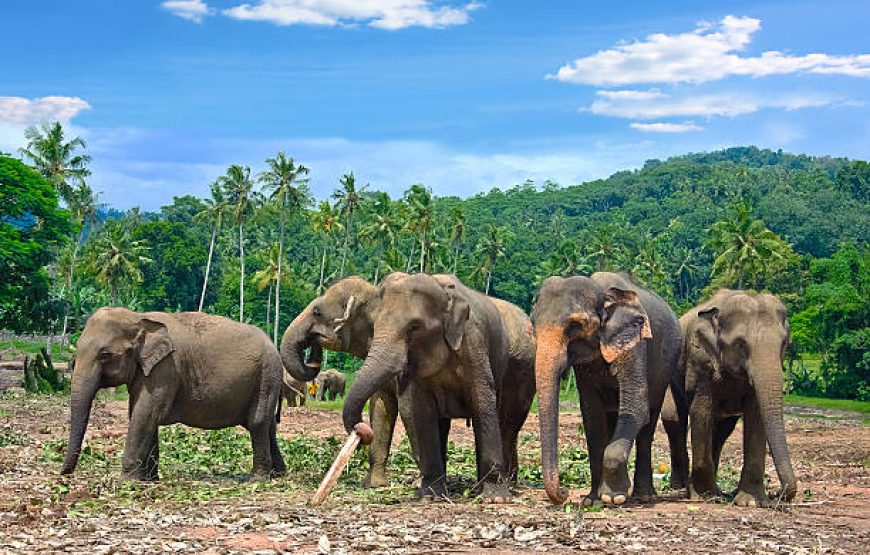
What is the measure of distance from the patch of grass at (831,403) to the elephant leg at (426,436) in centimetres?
4668

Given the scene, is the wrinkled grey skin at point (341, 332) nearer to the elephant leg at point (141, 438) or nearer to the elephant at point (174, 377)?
the elephant at point (174, 377)

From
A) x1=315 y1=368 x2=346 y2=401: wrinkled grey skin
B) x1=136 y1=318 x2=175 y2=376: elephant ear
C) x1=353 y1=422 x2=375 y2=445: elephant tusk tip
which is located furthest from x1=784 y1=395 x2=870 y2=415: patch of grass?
x1=353 y1=422 x2=375 y2=445: elephant tusk tip

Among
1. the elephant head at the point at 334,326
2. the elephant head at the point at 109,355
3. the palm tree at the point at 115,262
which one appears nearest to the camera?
the elephant head at the point at 109,355

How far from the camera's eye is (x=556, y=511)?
1331 centimetres

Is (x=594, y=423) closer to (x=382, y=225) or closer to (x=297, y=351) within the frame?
(x=297, y=351)

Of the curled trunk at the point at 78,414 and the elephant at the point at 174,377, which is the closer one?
the curled trunk at the point at 78,414

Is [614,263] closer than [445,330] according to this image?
No

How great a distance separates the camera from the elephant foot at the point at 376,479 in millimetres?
16922

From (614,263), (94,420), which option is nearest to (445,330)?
(94,420)

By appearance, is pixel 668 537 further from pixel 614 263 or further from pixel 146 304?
pixel 614 263

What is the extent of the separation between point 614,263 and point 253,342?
9596cm

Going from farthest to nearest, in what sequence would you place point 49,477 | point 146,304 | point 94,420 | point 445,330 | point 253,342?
point 146,304, point 94,420, point 253,342, point 49,477, point 445,330

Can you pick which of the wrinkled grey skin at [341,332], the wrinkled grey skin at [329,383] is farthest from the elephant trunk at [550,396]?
the wrinkled grey skin at [329,383]

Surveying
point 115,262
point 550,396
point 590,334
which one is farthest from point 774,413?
point 115,262
